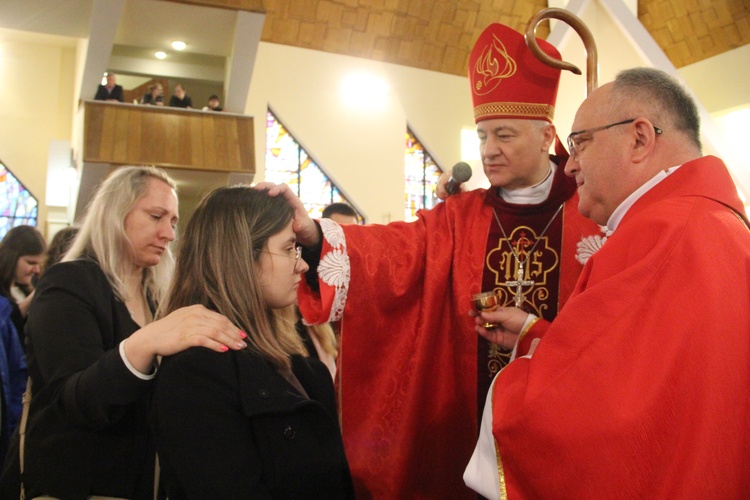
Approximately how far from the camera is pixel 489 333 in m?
2.37

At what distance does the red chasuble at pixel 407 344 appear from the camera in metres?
2.47

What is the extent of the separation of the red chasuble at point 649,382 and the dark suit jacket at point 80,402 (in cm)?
100

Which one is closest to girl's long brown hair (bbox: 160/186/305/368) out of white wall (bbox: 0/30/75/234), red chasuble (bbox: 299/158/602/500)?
red chasuble (bbox: 299/158/602/500)

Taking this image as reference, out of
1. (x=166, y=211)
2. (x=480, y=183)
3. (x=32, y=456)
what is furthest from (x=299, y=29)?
(x=32, y=456)

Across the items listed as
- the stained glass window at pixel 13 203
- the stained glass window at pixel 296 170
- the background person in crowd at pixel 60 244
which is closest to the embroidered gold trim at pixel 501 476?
the background person in crowd at pixel 60 244

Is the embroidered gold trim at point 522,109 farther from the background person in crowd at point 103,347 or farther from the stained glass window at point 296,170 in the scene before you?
the stained glass window at point 296,170

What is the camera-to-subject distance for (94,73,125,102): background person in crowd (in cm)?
947

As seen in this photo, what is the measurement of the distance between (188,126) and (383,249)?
7502 mm

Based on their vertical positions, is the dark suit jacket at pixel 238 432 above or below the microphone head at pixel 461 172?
below

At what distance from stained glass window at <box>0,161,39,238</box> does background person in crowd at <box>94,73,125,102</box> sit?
3376 millimetres

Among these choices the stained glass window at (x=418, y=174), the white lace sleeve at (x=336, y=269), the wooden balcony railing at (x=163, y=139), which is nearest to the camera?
the white lace sleeve at (x=336, y=269)

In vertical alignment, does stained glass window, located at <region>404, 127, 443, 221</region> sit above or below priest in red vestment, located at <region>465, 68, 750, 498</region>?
above

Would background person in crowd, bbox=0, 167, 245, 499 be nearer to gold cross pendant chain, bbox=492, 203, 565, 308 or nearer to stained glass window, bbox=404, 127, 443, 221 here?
gold cross pendant chain, bbox=492, 203, 565, 308

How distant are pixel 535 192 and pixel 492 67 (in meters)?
0.52
